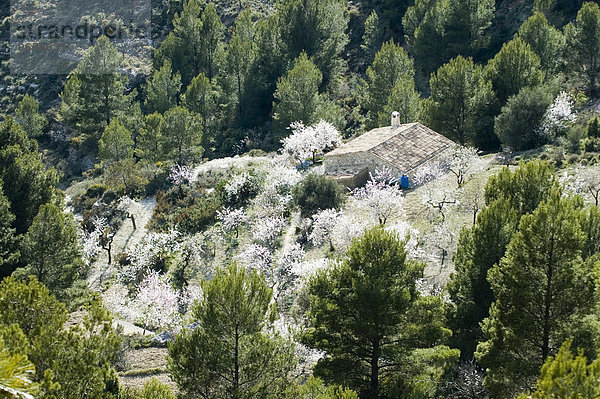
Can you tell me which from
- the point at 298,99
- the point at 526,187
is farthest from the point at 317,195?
the point at 298,99

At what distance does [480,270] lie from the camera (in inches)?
1193

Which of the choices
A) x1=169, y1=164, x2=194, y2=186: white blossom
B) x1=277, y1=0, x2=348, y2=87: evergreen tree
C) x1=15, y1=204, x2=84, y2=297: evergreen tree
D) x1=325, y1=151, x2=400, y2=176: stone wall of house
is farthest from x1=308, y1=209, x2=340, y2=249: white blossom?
x1=277, y1=0, x2=348, y2=87: evergreen tree

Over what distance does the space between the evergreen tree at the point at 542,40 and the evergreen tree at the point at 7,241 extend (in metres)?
41.1

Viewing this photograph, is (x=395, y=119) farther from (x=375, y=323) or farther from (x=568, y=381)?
(x=568, y=381)

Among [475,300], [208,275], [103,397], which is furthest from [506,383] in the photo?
[208,275]

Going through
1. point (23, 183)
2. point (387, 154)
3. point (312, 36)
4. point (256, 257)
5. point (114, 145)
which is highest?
point (312, 36)

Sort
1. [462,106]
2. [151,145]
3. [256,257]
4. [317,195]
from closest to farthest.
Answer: [256,257], [317,195], [462,106], [151,145]

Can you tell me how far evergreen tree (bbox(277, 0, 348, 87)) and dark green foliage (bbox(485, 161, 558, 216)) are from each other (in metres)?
42.0

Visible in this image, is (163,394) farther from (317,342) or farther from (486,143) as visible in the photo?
(486,143)

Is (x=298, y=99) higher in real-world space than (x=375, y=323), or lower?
higher

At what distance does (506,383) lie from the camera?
25.2m

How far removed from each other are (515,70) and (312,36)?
2413 centimetres

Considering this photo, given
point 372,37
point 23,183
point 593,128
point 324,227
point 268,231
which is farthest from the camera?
point 372,37

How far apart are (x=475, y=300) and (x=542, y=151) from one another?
2262 centimetres
